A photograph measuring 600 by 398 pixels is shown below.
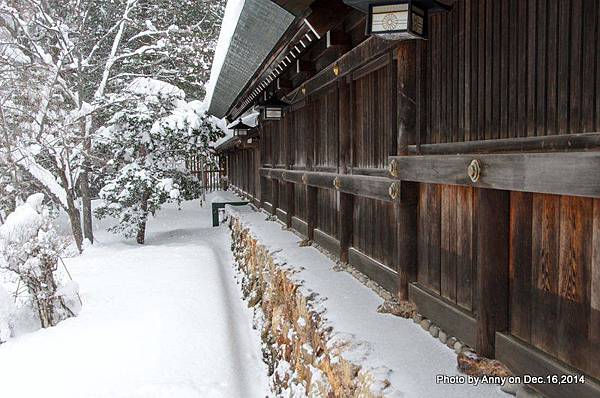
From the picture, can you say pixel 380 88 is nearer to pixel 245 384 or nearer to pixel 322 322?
pixel 322 322

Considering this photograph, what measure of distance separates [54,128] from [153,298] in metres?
9.98

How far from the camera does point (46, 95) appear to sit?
16.0m

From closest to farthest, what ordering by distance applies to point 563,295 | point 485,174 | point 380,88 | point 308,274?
point 563,295
point 485,174
point 380,88
point 308,274

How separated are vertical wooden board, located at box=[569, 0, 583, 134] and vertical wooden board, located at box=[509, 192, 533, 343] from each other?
0.56 m

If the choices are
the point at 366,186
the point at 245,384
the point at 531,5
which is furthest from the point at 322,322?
the point at 531,5

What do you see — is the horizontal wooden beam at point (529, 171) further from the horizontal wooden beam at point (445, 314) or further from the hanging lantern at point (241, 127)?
the hanging lantern at point (241, 127)

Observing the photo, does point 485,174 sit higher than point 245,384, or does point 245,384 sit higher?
point 485,174

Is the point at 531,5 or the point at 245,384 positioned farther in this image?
the point at 245,384

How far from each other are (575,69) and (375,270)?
3.28 meters

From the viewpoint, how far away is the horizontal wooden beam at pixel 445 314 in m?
3.42

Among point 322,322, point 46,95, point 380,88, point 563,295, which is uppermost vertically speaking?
point 46,95

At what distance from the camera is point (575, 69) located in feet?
8.06

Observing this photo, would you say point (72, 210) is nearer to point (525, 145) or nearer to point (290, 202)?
point (290, 202)

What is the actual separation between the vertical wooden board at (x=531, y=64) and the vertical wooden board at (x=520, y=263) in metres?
0.46
